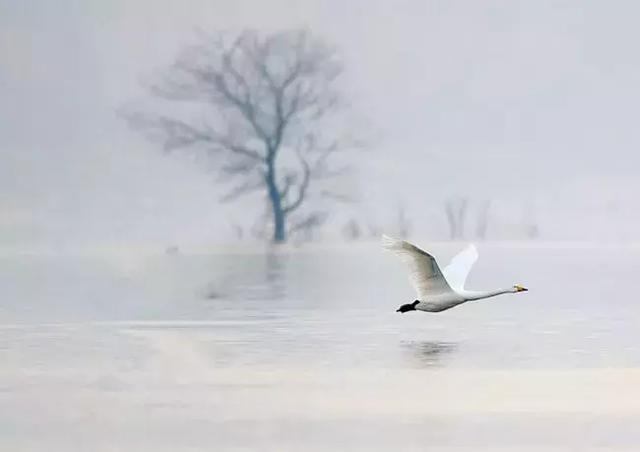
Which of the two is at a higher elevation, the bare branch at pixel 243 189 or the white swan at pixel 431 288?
the bare branch at pixel 243 189

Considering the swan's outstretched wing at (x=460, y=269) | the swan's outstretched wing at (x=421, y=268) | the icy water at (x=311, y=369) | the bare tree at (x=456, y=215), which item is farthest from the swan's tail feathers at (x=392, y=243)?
the bare tree at (x=456, y=215)

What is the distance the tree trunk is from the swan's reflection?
23.2 feet

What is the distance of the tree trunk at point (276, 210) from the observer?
12539mm

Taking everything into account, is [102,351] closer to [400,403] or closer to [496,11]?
[400,403]

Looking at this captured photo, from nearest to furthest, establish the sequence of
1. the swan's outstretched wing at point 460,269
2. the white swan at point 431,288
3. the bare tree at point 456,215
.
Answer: the white swan at point 431,288, the swan's outstretched wing at point 460,269, the bare tree at point 456,215

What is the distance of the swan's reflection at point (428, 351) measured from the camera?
4930 mm

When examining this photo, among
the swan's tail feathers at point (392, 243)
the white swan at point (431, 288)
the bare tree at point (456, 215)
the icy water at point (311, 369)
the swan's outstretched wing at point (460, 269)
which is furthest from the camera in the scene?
the bare tree at point (456, 215)

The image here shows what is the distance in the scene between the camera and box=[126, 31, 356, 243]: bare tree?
499 inches

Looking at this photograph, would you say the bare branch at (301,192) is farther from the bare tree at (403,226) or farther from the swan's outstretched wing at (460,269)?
the swan's outstretched wing at (460,269)

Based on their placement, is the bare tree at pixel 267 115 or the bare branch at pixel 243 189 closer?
the bare tree at pixel 267 115

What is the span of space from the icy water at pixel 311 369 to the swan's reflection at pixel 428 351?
0.03ft

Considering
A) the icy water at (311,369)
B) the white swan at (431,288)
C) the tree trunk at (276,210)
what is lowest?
the icy water at (311,369)

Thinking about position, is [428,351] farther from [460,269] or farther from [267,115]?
[267,115]

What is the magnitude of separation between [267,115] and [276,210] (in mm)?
788
